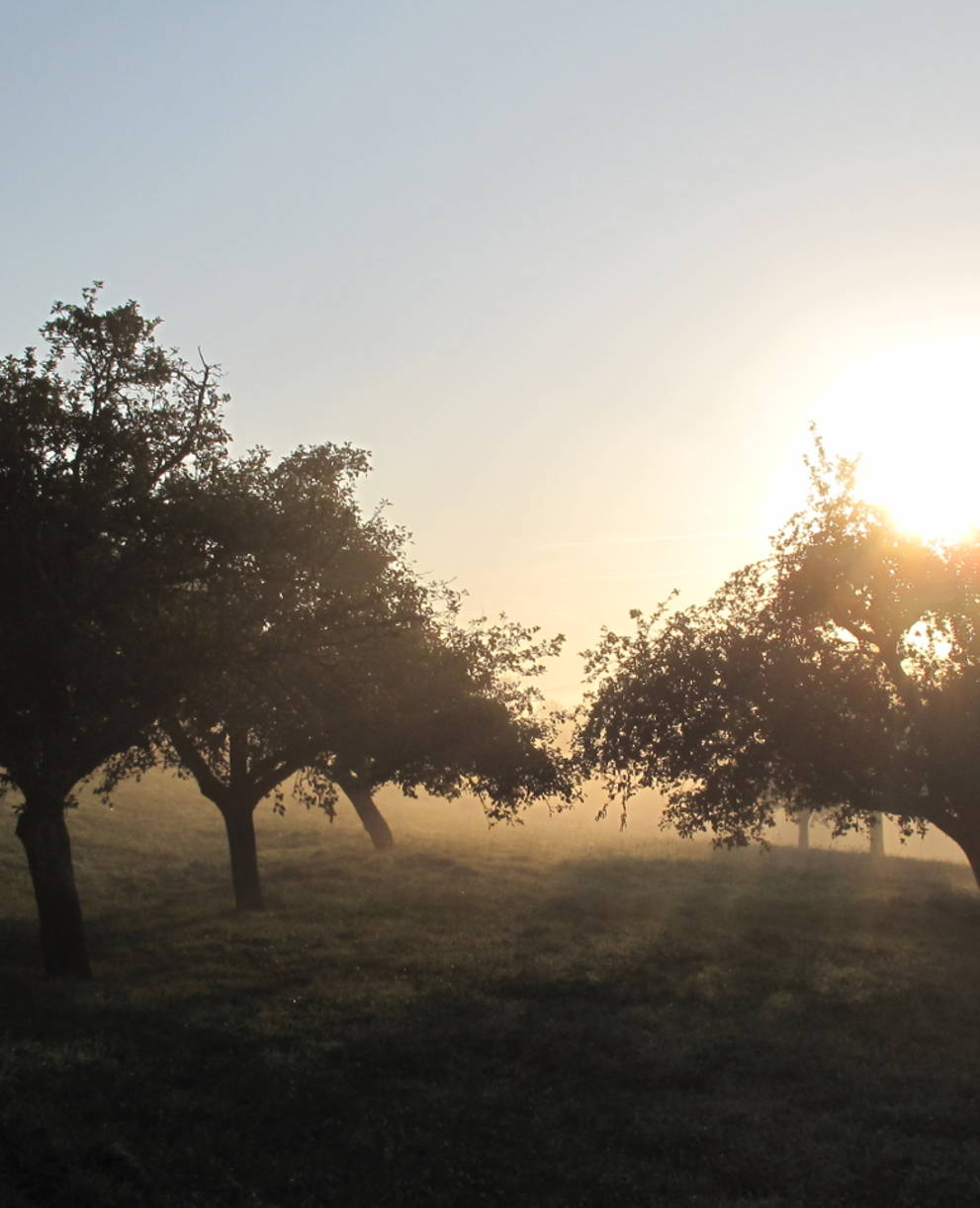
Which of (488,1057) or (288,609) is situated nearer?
(488,1057)

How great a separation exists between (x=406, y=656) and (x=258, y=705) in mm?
4414

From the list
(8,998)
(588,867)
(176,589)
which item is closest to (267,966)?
(8,998)

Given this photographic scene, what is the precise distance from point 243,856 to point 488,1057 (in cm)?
1583

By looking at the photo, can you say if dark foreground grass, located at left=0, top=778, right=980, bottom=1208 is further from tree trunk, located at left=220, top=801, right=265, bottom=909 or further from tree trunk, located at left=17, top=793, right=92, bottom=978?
tree trunk, located at left=220, top=801, right=265, bottom=909

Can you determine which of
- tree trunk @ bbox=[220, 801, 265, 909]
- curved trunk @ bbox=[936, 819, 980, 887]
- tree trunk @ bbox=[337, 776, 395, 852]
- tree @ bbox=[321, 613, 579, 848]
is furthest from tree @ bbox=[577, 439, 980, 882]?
tree trunk @ bbox=[337, 776, 395, 852]

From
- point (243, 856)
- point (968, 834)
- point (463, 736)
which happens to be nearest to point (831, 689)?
point (968, 834)

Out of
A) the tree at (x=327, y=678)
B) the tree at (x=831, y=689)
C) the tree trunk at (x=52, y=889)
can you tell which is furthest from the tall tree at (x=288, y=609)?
the tree at (x=831, y=689)

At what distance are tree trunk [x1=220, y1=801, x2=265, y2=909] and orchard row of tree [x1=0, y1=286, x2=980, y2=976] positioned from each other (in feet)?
0.25

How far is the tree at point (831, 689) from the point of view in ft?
85.0

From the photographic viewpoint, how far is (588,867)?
39750 mm

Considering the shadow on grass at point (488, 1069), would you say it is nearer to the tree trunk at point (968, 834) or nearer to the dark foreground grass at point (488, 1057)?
the dark foreground grass at point (488, 1057)

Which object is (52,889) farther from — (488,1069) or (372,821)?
(372,821)

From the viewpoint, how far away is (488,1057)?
1547 centimetres

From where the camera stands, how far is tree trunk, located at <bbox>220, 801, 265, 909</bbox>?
29.1 m
